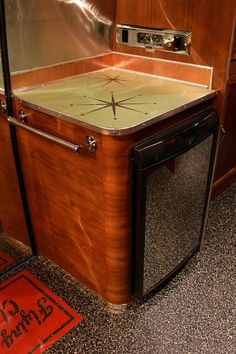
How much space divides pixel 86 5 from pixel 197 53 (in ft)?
1.90

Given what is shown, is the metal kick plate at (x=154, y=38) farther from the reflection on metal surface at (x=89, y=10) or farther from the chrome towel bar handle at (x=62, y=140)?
the chrome towel bar handle at (x=62, y=140)

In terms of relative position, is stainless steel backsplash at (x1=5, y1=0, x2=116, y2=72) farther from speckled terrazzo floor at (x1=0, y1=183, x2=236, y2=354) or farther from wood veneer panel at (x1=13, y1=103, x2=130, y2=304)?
speckled terrazzo floor at (x1=0, y1=183, x2=236, y2=354)

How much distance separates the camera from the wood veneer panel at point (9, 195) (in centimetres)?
163

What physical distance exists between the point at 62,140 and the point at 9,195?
0.64 metres

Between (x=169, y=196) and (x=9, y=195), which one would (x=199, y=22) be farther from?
(x=9, y=195)

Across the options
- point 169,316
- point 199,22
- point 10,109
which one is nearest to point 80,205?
point 10,109

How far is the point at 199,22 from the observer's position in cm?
146

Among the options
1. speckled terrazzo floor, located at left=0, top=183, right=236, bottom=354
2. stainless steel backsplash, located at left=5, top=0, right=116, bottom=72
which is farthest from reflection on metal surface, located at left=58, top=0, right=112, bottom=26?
speckled terrazzo floor, located at left=0, top=183, right=236, bottom=354

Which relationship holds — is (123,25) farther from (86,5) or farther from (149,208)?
(149,208)

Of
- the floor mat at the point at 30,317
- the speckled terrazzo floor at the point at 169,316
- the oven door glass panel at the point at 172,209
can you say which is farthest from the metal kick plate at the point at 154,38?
the floor mat at the point at 30,317

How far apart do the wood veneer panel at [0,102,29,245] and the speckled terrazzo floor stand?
209 mm

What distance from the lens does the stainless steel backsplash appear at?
56.5 inches

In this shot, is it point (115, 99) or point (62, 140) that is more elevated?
point (115, 99)

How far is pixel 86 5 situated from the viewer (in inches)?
64.4
